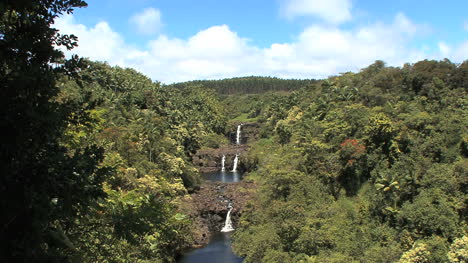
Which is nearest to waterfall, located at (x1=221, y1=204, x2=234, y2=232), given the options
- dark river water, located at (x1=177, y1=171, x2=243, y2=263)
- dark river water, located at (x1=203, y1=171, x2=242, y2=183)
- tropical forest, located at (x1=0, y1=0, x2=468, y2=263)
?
tropical forest, located at (x1=0, y1=0, x2=468, y2=263)

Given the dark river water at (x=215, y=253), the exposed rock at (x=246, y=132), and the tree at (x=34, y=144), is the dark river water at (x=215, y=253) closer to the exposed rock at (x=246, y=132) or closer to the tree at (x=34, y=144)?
the tree at (x=34, y=144)

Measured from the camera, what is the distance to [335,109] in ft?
148

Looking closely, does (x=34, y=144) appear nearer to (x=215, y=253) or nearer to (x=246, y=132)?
(x=215, y=253)

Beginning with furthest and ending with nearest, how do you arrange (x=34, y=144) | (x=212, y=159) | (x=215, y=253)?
1. (x=212, y=159)
2. (x=215, y=253)
3. (x=34, y=144)

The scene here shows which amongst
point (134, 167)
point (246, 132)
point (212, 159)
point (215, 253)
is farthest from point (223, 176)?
point (134, 167)

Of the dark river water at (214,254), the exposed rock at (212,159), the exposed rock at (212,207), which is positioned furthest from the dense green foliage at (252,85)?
the dark river water at (214,254)

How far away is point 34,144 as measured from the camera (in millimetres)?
6113

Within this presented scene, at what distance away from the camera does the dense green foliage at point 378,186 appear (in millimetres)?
22469

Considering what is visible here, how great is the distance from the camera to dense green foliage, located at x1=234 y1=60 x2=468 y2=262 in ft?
73.7

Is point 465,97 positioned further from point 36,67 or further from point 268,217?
point 36,67

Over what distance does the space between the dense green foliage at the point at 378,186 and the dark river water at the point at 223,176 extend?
59.8 ft

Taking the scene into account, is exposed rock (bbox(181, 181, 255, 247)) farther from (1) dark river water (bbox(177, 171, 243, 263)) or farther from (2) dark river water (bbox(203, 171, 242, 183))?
(2) dark river water (bbox(203, 171, 242, 183))

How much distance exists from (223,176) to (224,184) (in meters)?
12.4

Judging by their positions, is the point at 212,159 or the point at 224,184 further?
the point at 212,159
